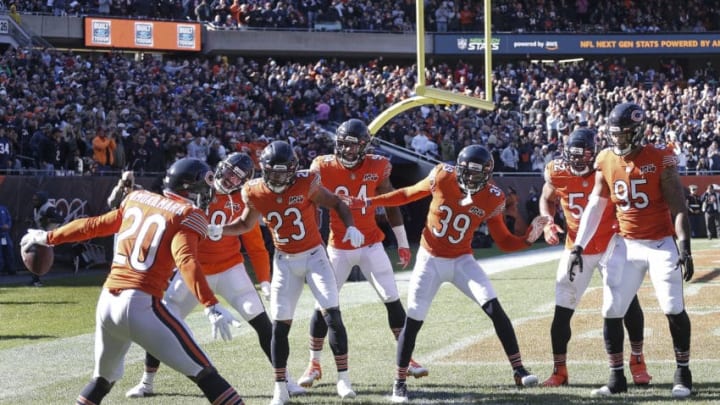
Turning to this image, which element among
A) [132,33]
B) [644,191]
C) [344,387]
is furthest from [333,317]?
[132,33]

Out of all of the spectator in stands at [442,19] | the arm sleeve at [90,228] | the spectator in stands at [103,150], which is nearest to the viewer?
the arm sleeve at [90,228]

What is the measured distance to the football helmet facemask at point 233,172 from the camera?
7.82 metres

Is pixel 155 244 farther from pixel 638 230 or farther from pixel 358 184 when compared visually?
pixel 638 230

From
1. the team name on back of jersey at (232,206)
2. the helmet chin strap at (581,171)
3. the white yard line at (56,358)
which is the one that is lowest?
the white yard line at (56,358)

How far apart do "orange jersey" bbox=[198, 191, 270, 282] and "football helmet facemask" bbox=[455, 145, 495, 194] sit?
173 cm

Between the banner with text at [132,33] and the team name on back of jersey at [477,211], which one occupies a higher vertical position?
the banner with text at [132,33]

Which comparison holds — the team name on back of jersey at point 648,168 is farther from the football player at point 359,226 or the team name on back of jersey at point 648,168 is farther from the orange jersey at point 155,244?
the orange jersey at point 155,244

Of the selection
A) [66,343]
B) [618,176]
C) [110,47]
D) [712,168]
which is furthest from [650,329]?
[110,47]

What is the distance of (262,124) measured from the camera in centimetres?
2469

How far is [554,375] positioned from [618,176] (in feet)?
5.34

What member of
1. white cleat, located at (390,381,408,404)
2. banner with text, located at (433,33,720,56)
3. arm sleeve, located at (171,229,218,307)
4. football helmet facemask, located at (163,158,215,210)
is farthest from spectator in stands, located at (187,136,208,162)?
banner with text, located at (433,33,720,56)

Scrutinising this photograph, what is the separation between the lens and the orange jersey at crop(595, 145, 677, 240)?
7.33m

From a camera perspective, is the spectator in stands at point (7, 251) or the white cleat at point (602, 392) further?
the spectator in stands at point (7, 251)

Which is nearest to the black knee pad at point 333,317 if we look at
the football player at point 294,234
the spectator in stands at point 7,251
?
the football player at point 294,234
